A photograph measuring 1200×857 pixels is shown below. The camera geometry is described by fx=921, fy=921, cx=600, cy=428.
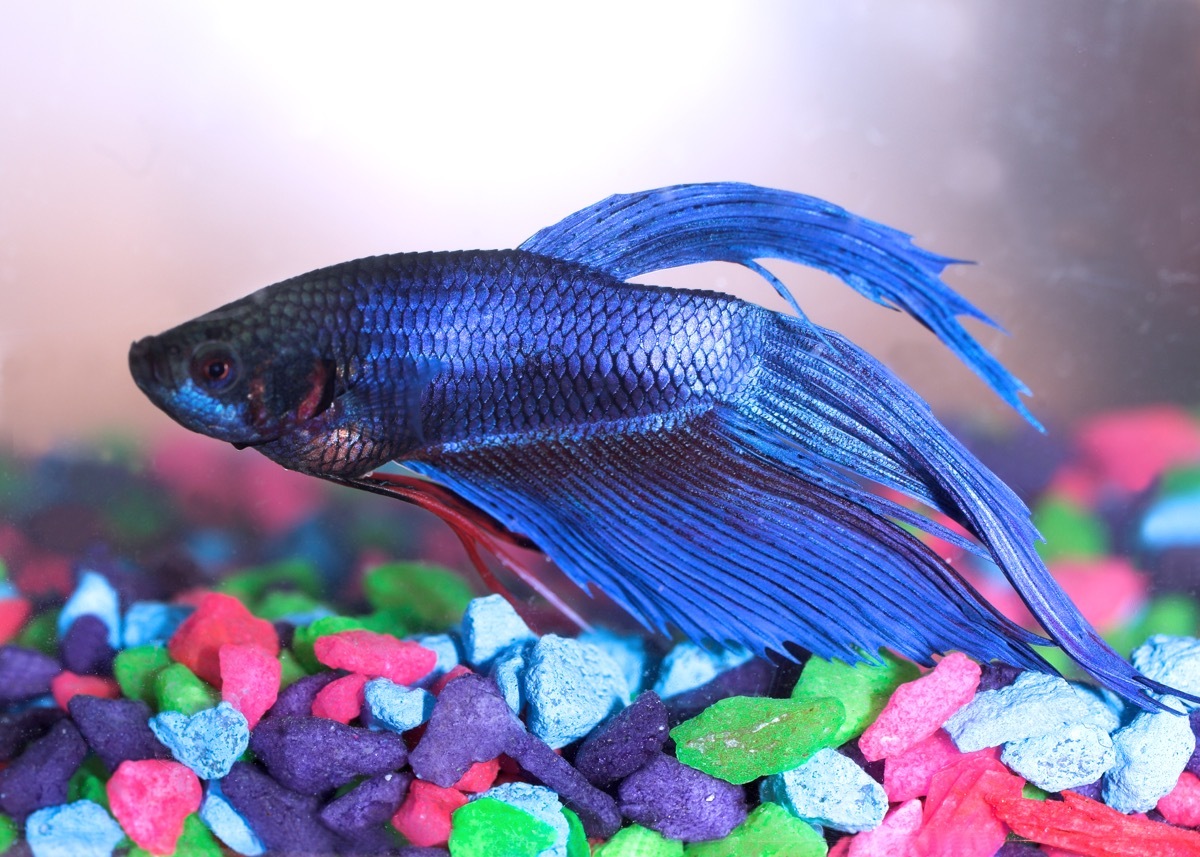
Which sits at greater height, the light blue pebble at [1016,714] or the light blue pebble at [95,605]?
the light blue pebble at [1016,714]

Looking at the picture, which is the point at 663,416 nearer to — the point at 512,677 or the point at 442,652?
the point at 512,677

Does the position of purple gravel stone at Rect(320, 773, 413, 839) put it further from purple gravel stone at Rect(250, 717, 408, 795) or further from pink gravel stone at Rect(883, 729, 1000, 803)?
pink gravel stone at Rect(883, 729, 1000, 803)

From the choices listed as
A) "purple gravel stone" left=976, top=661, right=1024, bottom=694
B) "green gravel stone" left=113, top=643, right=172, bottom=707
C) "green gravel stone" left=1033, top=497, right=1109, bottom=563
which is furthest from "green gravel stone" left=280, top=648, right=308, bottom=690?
"green gravel stone" left=1033, top=497, right=1109, bottom=563

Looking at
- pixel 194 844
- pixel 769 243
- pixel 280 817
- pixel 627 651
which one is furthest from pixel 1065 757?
pixel 194 844

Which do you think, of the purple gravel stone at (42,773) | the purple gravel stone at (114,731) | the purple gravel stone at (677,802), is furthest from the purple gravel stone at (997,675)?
the purple gravel stone at (42,773)

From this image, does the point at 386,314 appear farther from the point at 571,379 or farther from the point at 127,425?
the point at 127,425

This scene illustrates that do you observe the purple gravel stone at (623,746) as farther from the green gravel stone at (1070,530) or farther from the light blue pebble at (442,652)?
the green gravel stone at (1070,530)

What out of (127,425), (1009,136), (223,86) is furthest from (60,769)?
(1009,136)
